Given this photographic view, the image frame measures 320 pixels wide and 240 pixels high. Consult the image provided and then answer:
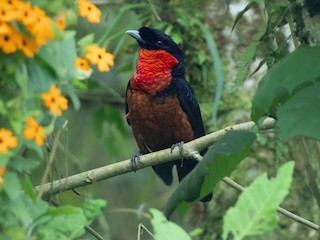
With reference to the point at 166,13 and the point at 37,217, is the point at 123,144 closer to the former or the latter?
the point at 166,13

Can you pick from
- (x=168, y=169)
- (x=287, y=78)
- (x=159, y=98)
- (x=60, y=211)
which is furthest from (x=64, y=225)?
(x=168, y=169)

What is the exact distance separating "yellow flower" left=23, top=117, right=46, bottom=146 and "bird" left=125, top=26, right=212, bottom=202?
2914 mm

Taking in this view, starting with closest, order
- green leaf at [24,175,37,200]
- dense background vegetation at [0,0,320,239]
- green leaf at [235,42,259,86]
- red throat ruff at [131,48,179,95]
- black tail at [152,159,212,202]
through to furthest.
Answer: dense background vegetation at [0,0,320,239] → green leaf at [24,175,37,200] → green leaf at [235,42,259,86] → red throat ruff at [131,48,179,95] → black tail at [152,159,212,202]

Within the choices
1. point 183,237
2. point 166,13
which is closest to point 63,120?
point 183,237

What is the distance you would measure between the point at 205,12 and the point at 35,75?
4.29 m

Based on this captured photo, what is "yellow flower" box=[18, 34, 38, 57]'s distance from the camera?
184 centimetres

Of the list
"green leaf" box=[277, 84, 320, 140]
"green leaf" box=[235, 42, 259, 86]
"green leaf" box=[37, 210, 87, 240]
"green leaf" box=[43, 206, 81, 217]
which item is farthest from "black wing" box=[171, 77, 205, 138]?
"green leaf" box=[43, 206, 81, 217]

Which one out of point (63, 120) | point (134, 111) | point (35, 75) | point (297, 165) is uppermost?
point (35, 75)

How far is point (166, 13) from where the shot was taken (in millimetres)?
5574

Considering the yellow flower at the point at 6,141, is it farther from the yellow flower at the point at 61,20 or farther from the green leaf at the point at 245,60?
the green leaf at the point at 245,60

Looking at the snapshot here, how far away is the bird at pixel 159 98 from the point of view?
4809mm

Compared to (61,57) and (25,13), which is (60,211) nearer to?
(61,57)

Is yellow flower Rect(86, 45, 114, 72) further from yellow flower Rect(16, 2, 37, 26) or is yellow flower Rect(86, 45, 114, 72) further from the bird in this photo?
the bird

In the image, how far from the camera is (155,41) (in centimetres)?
492
